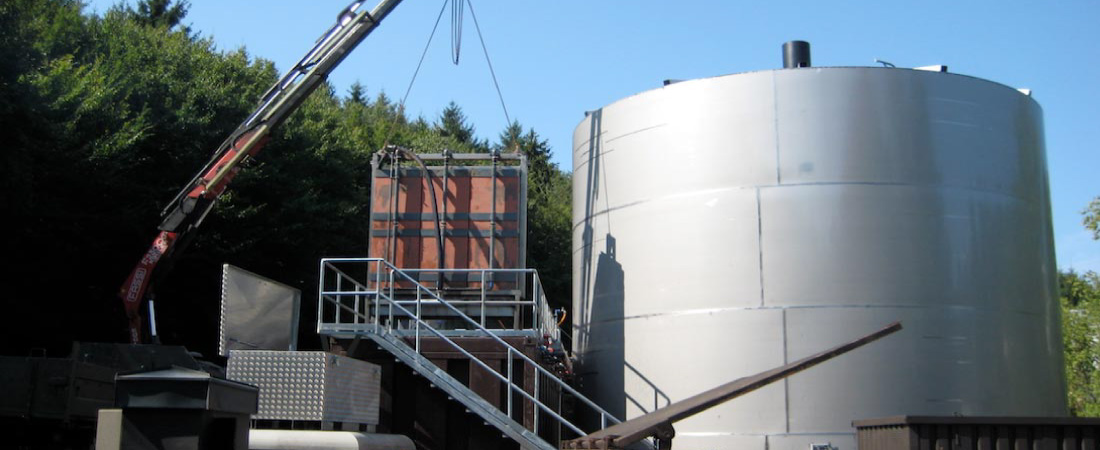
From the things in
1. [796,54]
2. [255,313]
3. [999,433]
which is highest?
A: [796,54]

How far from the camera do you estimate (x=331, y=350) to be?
16.2 m

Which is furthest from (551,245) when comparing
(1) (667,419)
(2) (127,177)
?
(1) (667,419)

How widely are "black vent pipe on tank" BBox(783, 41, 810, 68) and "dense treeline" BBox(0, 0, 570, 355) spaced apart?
23.2ft

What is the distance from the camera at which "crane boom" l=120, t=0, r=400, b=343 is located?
63.4 ft

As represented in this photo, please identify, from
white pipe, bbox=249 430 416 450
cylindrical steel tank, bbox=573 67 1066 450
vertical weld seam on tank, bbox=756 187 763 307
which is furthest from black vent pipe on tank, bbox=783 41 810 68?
white pipe, bbox=249 430 416 450

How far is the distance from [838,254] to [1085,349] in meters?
27.5

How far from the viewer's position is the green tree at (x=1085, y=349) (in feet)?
122

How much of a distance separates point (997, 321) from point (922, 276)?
154cm

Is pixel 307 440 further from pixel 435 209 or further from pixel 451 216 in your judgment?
pixel 451 216

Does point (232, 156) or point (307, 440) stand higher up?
point (232, 156)

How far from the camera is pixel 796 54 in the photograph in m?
18.4

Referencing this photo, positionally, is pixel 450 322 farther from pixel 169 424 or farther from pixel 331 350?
pixel 169 424

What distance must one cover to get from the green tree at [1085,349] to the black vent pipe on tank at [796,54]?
23.9m

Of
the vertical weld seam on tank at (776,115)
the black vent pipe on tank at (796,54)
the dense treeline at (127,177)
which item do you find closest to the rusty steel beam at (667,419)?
the vertical weld seam on tank at (776,115)
